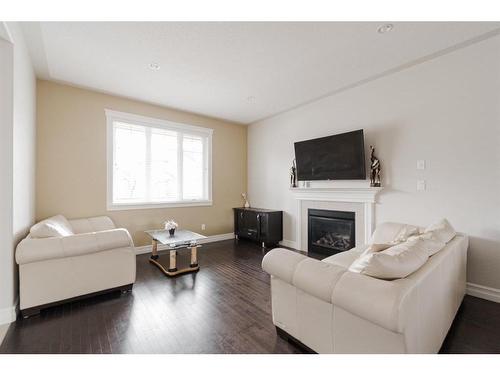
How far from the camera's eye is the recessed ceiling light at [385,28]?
2258 mm

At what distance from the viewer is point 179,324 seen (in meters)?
2.06

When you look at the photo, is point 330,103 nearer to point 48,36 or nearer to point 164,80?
point 164,80

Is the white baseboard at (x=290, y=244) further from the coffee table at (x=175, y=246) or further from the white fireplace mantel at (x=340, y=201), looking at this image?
the coffee table at (x=175, y=246)

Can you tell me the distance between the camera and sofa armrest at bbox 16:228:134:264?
7.11 feet

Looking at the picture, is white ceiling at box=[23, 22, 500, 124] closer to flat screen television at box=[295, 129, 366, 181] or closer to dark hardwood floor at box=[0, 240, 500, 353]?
flat screen television at box=[295, 129, 366, 181]

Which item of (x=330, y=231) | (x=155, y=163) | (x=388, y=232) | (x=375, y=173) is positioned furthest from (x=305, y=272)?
(x=155, y=163)

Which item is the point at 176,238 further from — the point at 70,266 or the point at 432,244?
the point at 432,244

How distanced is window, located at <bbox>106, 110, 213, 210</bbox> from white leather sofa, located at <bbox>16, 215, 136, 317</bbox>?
5.69 ft

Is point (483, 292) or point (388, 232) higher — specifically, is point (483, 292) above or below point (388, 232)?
below

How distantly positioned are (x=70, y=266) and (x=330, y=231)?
3.69 m

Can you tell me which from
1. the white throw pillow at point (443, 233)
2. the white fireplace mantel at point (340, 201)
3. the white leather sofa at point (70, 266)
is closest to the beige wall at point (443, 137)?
the white fireplace mantel at point (340, 201)

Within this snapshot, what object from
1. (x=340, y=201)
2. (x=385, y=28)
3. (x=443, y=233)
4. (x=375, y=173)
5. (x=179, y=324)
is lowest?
(x=179, y=324)

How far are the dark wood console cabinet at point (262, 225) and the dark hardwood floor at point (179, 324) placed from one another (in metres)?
1.66
